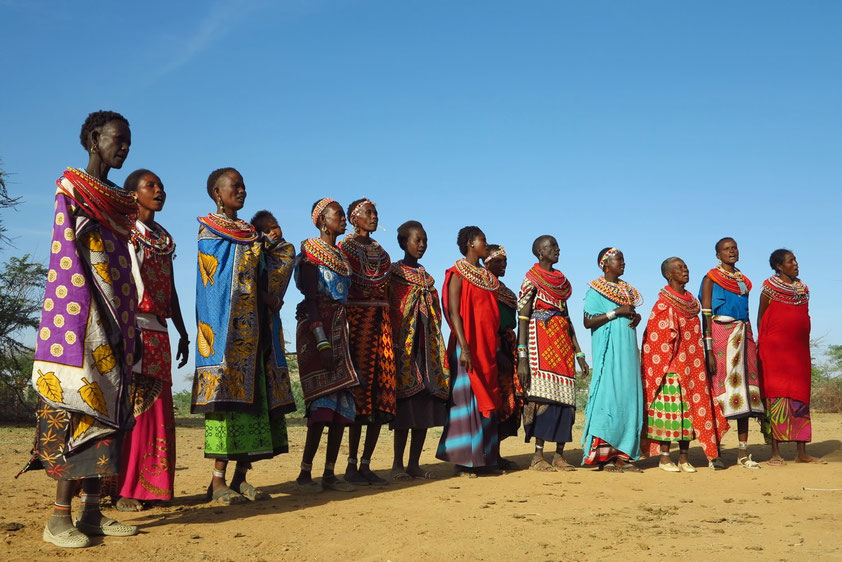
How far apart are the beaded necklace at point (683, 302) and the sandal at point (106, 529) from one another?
6273mm

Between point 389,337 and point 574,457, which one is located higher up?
point 389,337

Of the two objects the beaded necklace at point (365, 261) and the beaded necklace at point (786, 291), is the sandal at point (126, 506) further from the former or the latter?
the beaded necklace at point (786, 291)

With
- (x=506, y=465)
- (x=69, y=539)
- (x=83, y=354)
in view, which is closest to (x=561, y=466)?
(x=506, y=465)

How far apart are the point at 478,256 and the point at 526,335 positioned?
1.01 m

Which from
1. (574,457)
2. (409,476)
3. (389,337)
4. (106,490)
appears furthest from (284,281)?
(574,457)

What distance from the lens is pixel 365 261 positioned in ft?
24.7

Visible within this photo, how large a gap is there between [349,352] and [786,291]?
561 centimetres

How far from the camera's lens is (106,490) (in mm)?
5898

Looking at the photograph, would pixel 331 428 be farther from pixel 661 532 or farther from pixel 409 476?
pixel 661 532

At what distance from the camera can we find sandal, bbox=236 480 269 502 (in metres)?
6.45

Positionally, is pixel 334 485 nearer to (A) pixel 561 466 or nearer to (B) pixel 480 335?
(B) pixel 480 335

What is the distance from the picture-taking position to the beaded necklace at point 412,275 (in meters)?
8.17

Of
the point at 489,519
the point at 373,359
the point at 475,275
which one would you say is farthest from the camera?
the point at 475,275

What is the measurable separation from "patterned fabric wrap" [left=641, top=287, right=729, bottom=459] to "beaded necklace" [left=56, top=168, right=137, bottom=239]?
606 cm
